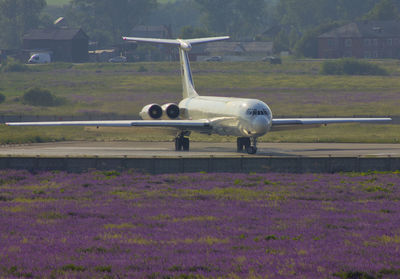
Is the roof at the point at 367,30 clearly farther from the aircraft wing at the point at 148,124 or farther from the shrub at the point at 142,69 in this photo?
the aircraft wing at the point at 148,124

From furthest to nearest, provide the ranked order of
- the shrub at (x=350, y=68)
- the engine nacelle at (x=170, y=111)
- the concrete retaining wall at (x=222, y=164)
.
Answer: the shrub at (x=350, y=68) < the engine nacelle at (x=170, y=111) < the concrete retaining wall at (x=222, y=164)

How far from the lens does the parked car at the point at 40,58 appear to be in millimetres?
167750

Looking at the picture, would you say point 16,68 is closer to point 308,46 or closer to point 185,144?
point 308,46

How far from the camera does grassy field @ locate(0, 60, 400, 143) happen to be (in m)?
69.7

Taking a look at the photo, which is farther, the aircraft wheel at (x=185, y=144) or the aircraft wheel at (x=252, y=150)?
the aircraft wheel at (x=185, y=144)

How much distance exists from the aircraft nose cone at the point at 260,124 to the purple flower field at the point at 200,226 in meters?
8.20

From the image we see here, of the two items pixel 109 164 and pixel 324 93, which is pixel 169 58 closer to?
pixel 324 93

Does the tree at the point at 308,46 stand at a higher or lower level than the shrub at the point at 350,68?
higher

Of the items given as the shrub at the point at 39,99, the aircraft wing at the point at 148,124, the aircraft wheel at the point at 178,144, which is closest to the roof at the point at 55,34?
the shrub at the point at 39,99

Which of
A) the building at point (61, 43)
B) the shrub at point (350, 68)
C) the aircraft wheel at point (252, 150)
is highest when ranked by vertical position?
the building at point (61, 43)

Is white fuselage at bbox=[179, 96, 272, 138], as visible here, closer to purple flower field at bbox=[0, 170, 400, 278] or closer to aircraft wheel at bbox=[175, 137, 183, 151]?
aircraft wheel at bbox=[175, 137, 183, 151]

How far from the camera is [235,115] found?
48.8m

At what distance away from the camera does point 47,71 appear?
14525 centimetres

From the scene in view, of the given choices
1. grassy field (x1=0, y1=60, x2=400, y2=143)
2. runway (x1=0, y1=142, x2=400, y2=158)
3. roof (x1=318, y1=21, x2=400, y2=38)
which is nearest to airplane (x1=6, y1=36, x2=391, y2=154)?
runway (x1=0, y1=142, x2=400, y2=158)
